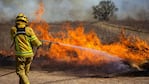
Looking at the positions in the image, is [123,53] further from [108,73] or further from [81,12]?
[81,12]

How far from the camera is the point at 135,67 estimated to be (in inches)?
460

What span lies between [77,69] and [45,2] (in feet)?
89.9

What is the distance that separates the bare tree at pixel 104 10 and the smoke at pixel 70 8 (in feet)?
3.89

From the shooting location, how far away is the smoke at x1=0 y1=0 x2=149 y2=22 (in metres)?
34.6

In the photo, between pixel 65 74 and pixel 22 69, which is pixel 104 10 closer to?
pixel 65 74

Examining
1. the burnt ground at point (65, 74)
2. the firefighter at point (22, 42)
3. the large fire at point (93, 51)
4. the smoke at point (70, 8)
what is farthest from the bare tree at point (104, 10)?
the firefighter at point (22, 42)

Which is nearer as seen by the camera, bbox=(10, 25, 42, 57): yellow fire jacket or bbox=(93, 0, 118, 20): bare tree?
bbox=(10, 25, 42, 57): yellow fire jacket

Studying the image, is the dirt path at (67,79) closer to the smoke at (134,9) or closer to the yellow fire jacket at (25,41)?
the yellow fire jacket at (25,41)

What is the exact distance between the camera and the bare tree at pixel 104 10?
36875 mm

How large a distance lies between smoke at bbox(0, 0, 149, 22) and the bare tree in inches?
46.7

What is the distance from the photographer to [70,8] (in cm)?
3897

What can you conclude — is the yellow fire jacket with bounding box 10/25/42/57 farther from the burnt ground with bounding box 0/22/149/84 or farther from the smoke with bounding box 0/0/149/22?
the smoke with bounding box 0/0/149/22

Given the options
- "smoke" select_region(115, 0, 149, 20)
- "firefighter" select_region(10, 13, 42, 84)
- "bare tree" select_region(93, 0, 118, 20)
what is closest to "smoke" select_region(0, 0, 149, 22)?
"smoke" select_region(115, 0, 149, 20)

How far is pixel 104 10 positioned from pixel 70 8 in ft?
16.6
